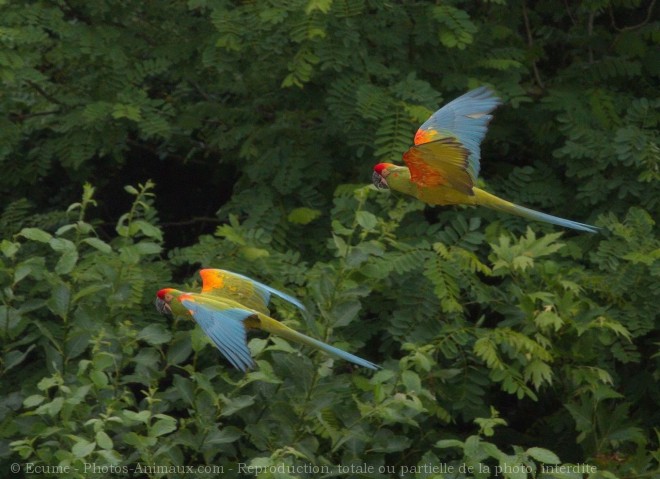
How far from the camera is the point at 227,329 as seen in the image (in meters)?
→ 2.76

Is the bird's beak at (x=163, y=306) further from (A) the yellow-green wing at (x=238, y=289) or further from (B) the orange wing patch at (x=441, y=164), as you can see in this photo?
(B) the orange wing patch at (x=441, y=164)

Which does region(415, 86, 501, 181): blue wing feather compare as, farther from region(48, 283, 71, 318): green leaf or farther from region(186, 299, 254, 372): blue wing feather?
region(48, 283, 71, 318): green leaf

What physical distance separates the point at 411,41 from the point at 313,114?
20.5 inches

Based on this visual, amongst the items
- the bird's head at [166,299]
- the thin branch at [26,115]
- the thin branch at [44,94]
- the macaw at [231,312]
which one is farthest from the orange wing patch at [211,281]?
the thin branch at [26,115]

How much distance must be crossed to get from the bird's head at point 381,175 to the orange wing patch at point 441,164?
14 centimetres

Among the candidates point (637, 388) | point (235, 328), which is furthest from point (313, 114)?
point (235, 328)

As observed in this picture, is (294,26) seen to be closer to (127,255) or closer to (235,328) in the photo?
(127,255)

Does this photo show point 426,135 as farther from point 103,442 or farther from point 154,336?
point 103,442

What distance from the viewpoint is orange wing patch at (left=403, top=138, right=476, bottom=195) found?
9.50 feet

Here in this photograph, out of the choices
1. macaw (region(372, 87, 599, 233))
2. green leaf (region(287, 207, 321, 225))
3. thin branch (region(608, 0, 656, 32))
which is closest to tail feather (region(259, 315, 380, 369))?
macaw (region(372, 87, 599, 233))

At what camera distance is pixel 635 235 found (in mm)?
4172

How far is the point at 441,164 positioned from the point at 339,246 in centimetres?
65

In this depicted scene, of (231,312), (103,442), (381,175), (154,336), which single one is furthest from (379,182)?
(103,442)

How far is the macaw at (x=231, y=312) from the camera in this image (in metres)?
2.72
